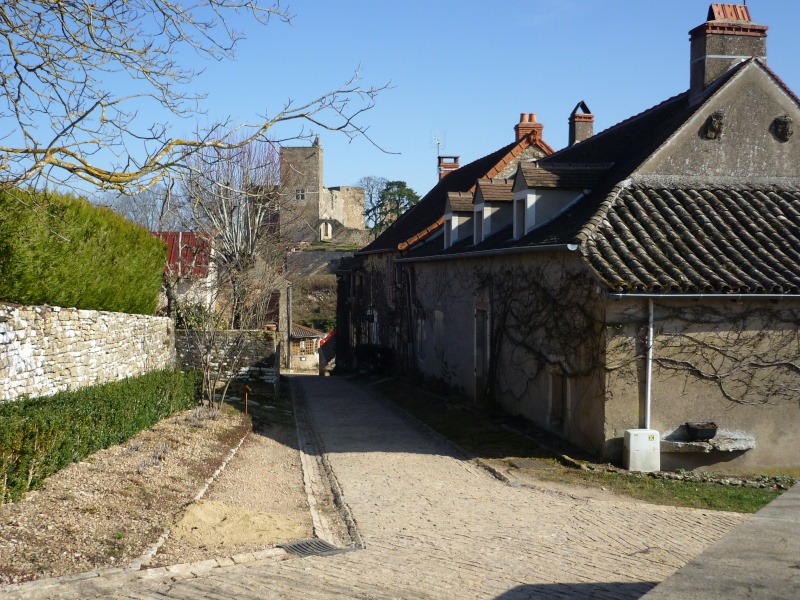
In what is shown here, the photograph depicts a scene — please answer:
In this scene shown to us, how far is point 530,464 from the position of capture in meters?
13.7

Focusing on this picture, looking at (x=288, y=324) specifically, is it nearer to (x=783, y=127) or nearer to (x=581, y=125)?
(x=581, y=125)

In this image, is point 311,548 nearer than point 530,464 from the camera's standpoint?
Yes

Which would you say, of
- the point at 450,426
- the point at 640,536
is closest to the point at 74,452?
the point at 640,536

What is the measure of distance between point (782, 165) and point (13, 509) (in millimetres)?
14606

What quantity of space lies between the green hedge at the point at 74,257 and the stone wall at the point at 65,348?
524 mm

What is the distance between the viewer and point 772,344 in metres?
13.4

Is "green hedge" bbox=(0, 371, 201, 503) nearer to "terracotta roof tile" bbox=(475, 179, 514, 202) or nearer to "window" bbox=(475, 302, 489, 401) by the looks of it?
"window" bbox=(475, 302, 489, 401)

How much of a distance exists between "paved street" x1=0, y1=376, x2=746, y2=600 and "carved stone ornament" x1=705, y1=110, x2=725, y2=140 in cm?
786

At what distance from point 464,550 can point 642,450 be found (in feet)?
17.4

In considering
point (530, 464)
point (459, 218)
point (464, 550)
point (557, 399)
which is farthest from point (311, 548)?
point (459, 218)

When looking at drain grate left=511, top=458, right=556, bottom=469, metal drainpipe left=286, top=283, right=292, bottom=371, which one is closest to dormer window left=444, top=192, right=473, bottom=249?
drain grate left=511, top=458, right=556, bottom=469

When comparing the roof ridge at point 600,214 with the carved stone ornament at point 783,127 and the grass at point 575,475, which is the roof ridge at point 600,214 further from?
the grass at point 575,475

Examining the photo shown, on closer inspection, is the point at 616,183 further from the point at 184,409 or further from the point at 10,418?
the point at 10,418

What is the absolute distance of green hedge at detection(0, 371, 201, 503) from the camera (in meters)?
8.58
